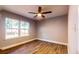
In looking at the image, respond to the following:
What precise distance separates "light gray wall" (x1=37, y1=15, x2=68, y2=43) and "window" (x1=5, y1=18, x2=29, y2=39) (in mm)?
996

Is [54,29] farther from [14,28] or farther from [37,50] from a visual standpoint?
[14,28]

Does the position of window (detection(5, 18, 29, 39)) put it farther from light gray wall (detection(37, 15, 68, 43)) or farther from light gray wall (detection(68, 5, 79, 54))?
light gray wall (detection(68, 5, 79, 54))

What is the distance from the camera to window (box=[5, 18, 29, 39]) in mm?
3260

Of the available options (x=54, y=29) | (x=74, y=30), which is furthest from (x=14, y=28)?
(x=74, y=30)

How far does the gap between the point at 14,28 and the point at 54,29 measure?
220cm

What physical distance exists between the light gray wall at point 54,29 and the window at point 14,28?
3.27 feet

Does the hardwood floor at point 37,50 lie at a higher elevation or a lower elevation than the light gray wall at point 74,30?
lower

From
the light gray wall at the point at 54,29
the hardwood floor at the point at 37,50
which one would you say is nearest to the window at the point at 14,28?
the hardwood floor at the point at 37,50

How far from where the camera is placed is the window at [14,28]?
10.7ft

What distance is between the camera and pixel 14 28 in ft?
12.2

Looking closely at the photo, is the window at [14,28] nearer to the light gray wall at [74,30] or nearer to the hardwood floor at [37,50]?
the hardwood floor at [37,50]
